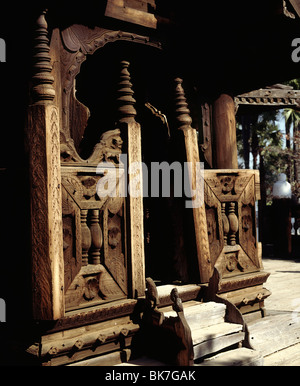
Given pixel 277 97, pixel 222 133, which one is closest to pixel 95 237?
pixel 222 133

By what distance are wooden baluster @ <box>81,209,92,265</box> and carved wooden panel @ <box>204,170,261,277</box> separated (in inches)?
63.7

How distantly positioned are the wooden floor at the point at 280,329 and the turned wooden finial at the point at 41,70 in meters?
2.91

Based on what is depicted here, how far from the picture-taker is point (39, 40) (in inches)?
153

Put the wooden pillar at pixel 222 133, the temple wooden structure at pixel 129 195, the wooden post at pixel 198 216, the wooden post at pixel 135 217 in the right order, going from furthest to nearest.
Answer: the wooden pillar at pixel 222 133 < the wooden post at pixel 198 216 < the wooden post at pixel 135 217 < the temple wooden structure at pixel 129 195

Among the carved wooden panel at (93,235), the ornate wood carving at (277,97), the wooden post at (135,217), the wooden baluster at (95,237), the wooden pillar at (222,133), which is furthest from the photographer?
the ornate wood carving at (277,97)

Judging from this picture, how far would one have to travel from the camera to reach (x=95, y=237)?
163 inches

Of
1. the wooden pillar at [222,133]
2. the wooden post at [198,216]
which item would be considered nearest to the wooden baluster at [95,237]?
the wooden post at [198,216]

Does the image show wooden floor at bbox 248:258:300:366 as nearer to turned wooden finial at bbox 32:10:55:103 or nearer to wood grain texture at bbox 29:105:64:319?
wood grain texture at bbox 29:105:64:319

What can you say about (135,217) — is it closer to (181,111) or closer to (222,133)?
(181,111)

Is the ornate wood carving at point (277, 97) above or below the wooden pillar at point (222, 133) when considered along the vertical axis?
above

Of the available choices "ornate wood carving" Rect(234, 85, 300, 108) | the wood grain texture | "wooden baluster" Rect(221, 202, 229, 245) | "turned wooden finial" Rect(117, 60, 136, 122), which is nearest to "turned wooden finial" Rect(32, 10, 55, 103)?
the wood grain texture

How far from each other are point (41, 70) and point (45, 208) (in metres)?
1.07

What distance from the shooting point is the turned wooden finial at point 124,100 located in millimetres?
4551

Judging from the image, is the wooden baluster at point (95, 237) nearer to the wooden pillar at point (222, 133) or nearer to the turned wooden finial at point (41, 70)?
the turned wooden finial at point (41, 70)
